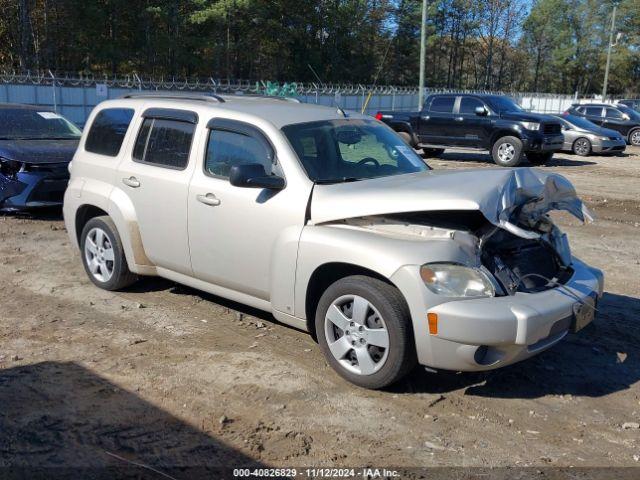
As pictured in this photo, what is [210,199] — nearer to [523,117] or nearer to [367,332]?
[367,332]

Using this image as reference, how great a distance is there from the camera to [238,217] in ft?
16.6

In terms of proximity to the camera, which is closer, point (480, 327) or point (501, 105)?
point (480, 327)

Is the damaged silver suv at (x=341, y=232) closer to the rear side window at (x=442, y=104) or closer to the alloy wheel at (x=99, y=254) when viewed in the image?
the alloy wheel at (x=99, y=254)

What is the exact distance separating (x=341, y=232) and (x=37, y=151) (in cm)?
650

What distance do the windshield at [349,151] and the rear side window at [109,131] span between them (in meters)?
1.87

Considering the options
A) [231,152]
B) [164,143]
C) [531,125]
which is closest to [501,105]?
[531,125]

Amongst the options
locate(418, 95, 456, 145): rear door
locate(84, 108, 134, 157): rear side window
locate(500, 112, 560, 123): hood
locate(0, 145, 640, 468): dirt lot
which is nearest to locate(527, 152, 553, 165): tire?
locate(500, 112, 560, 123): hood

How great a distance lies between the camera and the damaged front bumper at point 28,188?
928cm

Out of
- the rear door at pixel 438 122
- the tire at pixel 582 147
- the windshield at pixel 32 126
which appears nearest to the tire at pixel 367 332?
the windshield at pixel 32 126

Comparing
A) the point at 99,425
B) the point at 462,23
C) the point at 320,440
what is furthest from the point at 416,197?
the point at 462,23

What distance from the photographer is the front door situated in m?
4.82

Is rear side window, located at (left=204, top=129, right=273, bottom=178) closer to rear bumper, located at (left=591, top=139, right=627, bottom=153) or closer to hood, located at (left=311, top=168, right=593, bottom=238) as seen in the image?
hood, located at (left=311, top=168, right=593, bottom=238)

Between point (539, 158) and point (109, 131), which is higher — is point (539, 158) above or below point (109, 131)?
below

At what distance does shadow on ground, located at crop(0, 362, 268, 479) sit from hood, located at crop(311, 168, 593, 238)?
1.61 meters
